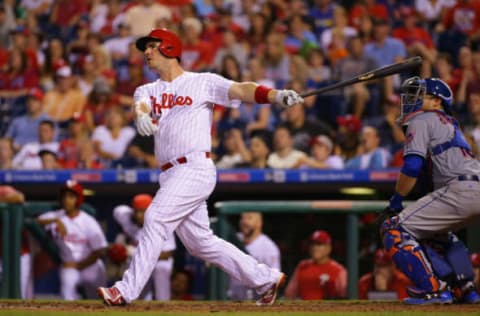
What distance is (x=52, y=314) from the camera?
234 inches

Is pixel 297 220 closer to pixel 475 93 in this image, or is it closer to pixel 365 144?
pixel 365 144

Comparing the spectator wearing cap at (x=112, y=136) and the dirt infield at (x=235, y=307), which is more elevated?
the spectator wearing cap at (x=112, y=136)

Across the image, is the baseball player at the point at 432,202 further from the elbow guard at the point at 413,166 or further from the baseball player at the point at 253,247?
the baseball player at the point at 253,247

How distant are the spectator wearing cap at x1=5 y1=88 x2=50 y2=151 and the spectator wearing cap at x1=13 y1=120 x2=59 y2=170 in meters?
0.28

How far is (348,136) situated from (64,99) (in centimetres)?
352

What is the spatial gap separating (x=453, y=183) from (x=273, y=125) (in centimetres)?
472

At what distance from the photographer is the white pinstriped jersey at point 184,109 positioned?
6.64m

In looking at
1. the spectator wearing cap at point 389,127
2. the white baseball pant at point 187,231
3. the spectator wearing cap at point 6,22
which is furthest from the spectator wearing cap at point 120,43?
the white baseball pant at point 187,231

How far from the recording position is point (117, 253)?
31.4 ft

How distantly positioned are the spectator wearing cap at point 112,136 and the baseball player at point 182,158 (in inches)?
172

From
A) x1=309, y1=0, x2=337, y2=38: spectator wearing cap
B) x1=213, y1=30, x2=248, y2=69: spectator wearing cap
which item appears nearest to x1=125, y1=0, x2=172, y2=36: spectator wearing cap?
x1=213, y1=30, x2=248, y2=69: spectator wearing cap

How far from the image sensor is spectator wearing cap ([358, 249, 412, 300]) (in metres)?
8.95

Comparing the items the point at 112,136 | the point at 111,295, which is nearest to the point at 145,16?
the point at 112,136

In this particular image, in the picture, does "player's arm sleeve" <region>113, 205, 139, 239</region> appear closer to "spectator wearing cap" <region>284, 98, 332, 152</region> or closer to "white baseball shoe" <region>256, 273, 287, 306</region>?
"spectator wearing cap" <region>284, 98, 332, 152</region>
